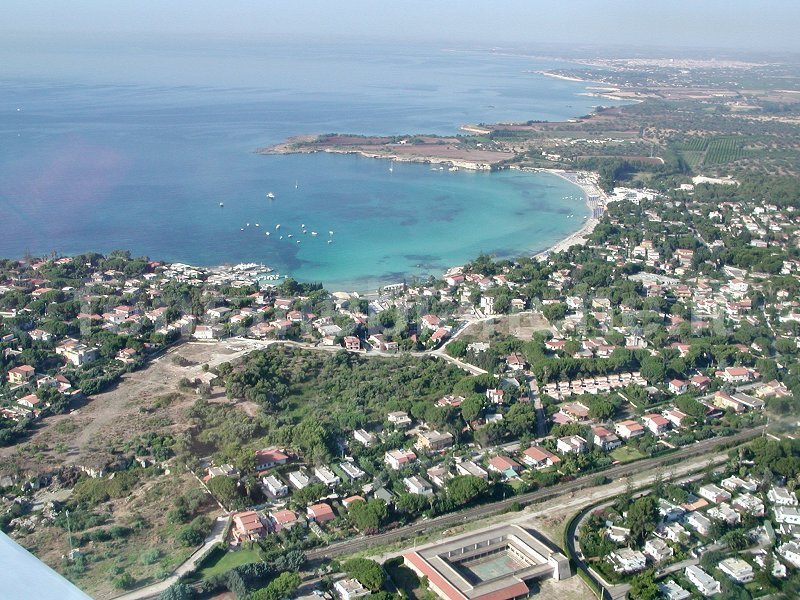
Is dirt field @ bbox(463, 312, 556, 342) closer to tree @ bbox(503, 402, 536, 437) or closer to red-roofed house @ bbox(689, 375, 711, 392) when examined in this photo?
red-roofed house @ bbox(689, 375, 711, 392)

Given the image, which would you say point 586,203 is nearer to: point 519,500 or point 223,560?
point 519,500

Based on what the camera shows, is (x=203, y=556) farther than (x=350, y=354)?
No

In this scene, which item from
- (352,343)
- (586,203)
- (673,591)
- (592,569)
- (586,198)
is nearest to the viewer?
(673,591)

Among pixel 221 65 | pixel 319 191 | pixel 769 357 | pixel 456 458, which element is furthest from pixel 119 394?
pixel 221 65

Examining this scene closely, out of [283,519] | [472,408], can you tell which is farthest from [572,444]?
[283,519]

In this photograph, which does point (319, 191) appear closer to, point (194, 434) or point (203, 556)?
point (194, 434)

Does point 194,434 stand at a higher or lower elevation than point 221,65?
lower

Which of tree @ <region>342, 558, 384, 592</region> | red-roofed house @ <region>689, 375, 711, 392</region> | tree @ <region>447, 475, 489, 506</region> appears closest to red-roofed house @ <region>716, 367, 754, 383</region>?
red-roofed house @ <region>689, 375, 711, 392</region>
